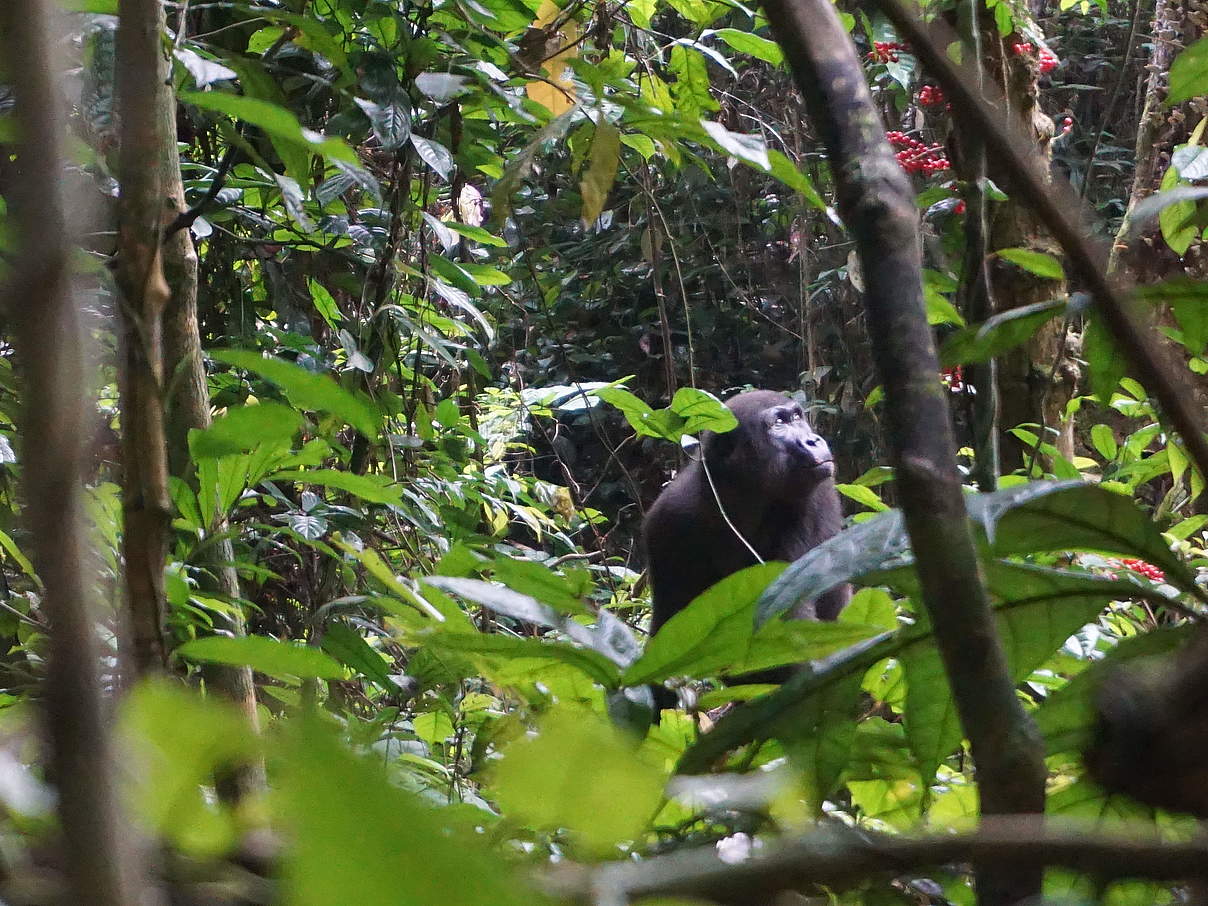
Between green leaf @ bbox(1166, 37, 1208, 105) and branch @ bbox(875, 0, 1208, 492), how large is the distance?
0.37 meters

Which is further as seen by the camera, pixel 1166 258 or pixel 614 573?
pixel 614 573

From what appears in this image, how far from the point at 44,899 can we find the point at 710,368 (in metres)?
5.44

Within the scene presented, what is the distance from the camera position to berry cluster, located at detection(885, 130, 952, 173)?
227 centimetres

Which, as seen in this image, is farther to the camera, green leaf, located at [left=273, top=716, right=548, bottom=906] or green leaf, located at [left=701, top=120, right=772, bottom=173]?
green leaf, located at [left=701, top=120, right=772, bottom=173]

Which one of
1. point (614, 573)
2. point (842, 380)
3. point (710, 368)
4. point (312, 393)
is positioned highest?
point (710, 368)

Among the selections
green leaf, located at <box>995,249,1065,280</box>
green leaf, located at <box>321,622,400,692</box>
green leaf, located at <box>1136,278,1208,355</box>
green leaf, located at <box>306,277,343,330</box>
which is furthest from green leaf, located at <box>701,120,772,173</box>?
green leaf, located at <box>306,277,343,330</box>

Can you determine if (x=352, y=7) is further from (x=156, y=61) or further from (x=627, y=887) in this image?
(x=627, y=887)

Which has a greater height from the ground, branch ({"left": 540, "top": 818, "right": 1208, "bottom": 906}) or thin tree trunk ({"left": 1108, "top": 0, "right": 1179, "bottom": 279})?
thin tree trunk ({"left": 1108, "top": 0, "right": 1179, "bottom": 279})

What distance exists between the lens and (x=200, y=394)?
967 millimetres

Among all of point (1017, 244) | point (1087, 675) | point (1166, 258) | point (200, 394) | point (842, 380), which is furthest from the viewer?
point (842, 380)

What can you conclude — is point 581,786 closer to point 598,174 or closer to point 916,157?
point 598,174

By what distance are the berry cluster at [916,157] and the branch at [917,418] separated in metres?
1.89

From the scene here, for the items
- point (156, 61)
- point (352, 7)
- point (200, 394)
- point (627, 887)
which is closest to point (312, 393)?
point (156, 61)

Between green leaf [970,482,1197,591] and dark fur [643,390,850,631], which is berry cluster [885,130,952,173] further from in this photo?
green leaf [970,482,1197,591]
